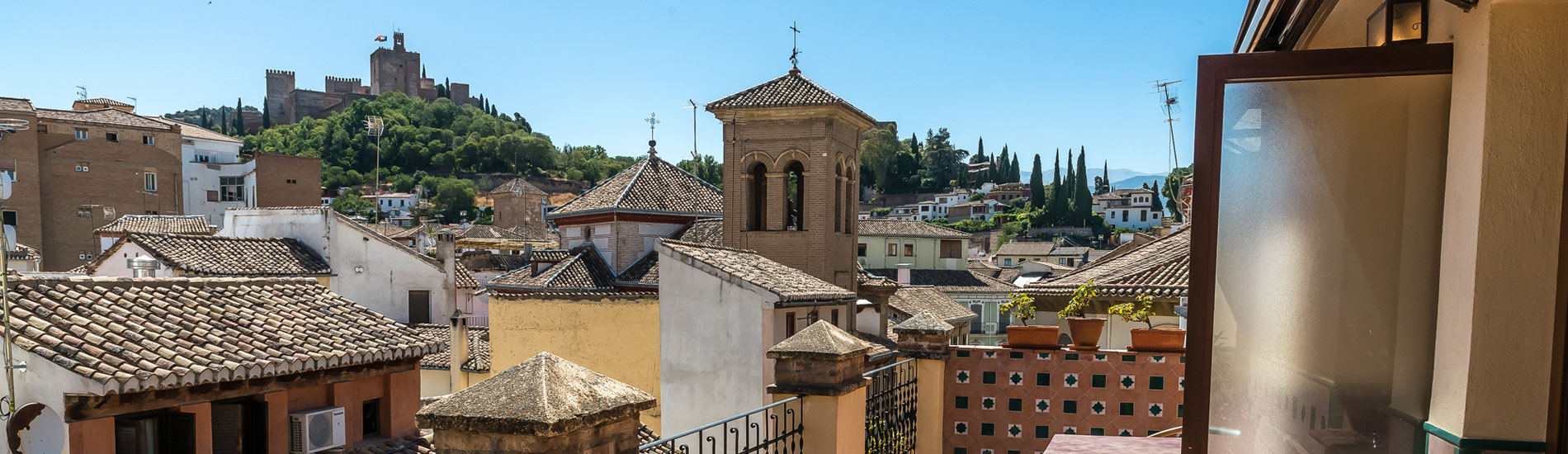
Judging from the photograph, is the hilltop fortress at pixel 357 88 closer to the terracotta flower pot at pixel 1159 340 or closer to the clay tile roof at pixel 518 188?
the clay tile roof at pixel 518 188

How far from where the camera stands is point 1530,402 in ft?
6.16

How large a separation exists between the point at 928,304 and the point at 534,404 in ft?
84.4

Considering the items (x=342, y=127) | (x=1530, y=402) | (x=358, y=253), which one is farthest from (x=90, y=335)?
(x=342, y=127)

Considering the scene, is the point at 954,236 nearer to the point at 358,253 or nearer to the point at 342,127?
the point at 358,253

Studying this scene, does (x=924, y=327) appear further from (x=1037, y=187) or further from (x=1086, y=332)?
(x=1037, y=187)

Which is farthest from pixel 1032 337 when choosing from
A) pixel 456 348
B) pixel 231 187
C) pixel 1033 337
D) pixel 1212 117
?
pixel 231 187

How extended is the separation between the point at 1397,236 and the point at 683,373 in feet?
35.9

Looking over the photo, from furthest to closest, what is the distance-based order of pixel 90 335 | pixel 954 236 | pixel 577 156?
pixel 577 156 < pixel 954 236 < pixel 90 335

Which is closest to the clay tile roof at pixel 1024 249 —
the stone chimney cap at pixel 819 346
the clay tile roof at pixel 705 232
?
the clay tile roof at pixel 705 232

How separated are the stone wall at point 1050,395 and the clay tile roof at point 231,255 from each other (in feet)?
62.1

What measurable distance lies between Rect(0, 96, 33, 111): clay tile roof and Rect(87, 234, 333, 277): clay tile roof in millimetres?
25808

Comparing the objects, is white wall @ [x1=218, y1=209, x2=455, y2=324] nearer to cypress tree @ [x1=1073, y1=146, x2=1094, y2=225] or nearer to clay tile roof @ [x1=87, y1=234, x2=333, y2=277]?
clay tile roof @ [x1=87, y1=234, x2=333, y2=277]

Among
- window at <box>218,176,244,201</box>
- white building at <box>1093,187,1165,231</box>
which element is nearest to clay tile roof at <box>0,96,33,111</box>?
window at <box>218,176,244,201</box>

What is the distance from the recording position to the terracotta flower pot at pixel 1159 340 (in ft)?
19.5
